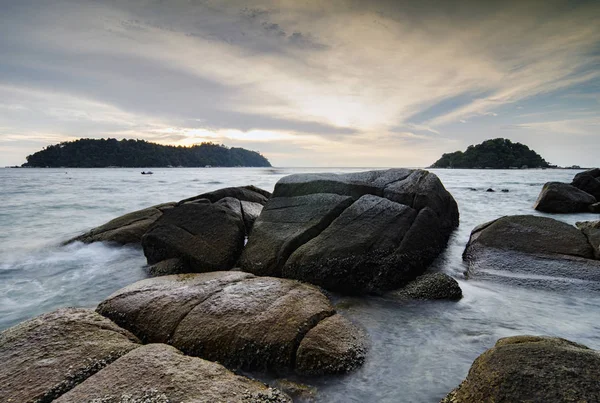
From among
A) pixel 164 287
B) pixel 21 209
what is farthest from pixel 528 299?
pixel 21 209

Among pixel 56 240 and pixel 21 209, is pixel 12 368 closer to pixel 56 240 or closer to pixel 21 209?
pixel 56 240

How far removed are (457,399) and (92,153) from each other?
132 meters

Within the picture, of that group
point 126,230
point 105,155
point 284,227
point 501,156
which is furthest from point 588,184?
point 105,155

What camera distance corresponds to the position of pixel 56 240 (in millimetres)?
11141

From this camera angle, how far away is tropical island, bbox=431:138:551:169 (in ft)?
308

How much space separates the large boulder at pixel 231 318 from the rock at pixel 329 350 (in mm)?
16

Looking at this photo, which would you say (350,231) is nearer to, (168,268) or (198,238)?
(198,238)

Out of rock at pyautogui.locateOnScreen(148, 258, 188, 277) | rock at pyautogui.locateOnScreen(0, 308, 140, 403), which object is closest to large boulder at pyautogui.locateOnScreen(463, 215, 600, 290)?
rock at pyautogui.locateOnScreen(148, 258, 188, 277)

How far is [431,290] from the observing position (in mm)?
5762

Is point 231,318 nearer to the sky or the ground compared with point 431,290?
nearer to the sky

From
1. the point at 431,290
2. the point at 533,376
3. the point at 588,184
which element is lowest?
the point at 431,290

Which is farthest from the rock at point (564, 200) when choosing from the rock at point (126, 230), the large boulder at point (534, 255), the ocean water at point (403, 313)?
the rock at point (126, 230)

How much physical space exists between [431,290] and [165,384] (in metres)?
4.54

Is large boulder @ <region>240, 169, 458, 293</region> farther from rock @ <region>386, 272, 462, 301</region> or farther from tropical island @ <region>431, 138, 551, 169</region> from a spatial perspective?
tropical island @ <region>431, 138, 551, 169</region>
